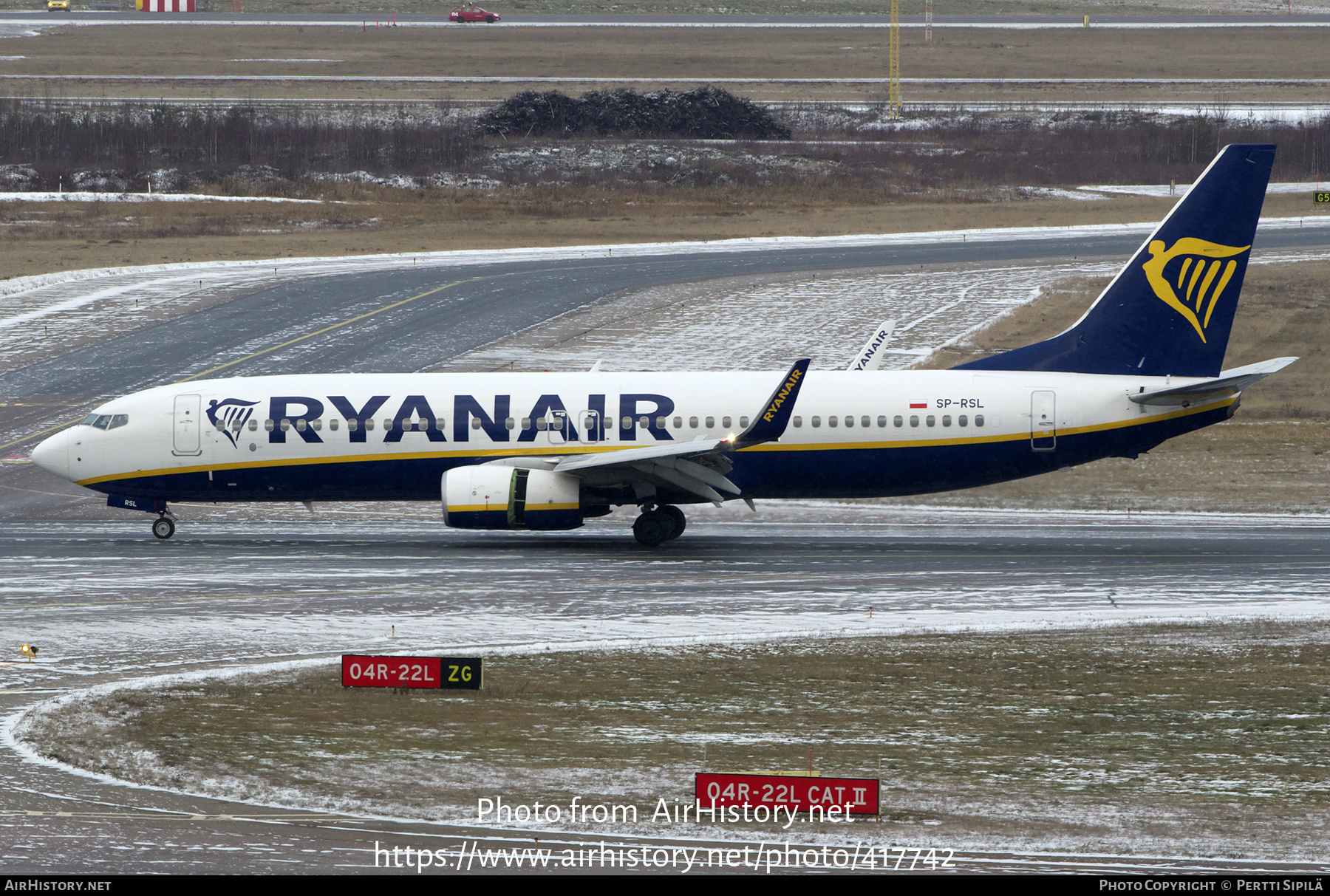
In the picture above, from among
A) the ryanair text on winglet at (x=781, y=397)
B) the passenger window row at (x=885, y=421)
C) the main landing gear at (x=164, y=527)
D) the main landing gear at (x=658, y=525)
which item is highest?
the ryanair text on winglet at (x=781, y=397)

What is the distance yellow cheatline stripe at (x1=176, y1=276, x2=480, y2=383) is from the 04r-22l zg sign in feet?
97.8

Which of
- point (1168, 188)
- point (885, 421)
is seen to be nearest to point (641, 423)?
point (885, 421)

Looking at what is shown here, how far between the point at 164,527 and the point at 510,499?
9.66 metres

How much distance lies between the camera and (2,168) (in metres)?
97.8

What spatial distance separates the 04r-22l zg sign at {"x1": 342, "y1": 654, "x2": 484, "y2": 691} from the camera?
23000 millimetres

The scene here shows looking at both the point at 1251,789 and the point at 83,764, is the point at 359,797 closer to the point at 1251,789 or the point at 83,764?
the point at 83,764

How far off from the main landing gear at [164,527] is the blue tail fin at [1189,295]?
2169 centimetres

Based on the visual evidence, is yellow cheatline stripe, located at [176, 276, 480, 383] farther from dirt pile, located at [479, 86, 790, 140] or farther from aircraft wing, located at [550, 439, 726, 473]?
dirt pile, located at [479, 86, 790, 140]

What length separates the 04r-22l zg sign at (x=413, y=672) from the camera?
2300 cm

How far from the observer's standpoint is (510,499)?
113 ft

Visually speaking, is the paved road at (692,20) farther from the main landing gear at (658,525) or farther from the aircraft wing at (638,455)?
the aircraft wing at (638,455)

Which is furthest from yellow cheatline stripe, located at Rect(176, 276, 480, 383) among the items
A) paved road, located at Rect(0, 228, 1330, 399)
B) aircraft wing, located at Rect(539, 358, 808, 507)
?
aircraft wing, located at Rect(539, 358, 808, 507)

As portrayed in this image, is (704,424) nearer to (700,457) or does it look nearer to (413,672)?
(700,457)

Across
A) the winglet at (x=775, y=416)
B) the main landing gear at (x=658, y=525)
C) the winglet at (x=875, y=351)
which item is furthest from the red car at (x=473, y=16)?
the winglet at (x=775, y=416)
